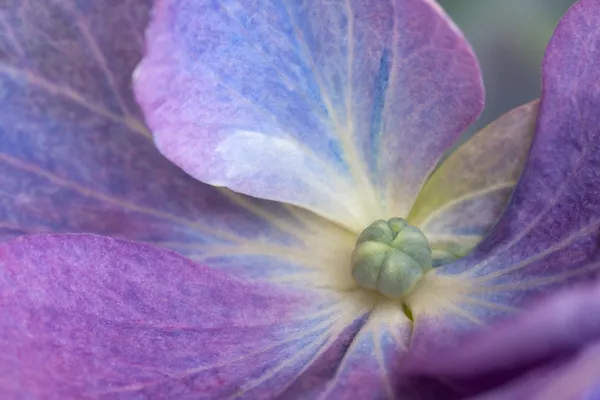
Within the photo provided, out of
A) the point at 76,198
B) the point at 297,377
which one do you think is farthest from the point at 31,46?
the point at 297,377

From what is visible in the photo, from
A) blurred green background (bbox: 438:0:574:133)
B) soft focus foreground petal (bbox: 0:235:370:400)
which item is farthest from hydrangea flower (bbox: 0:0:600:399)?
blurred green background (bbox: 438:0:574:133)

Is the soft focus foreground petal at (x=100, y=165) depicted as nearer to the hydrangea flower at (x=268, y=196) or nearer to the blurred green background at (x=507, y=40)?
the hydrangea flower at (x=268, y=196)

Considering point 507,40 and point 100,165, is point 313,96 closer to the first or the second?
point 100,165

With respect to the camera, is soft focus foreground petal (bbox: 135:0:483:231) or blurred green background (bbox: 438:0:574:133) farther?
blurred green background (bbox: 438:0:574:133)

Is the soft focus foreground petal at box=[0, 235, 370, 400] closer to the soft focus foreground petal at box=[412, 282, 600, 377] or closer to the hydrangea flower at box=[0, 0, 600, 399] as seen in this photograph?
the hydrangea flower at box=[0, 0, 600, 399]

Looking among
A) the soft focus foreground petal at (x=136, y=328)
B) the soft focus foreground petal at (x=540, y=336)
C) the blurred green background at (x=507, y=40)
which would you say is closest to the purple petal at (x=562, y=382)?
the soft focus foreground petal at (x=540, y=336)

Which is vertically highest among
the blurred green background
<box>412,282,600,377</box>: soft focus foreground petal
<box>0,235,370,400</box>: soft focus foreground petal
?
the blurred green background

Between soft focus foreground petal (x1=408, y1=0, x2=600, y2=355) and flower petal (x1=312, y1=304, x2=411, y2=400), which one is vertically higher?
soft focus foreground petal (x1=408, y1=0, x2=600, y2=355)

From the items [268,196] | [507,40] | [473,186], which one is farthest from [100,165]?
[507,40]
